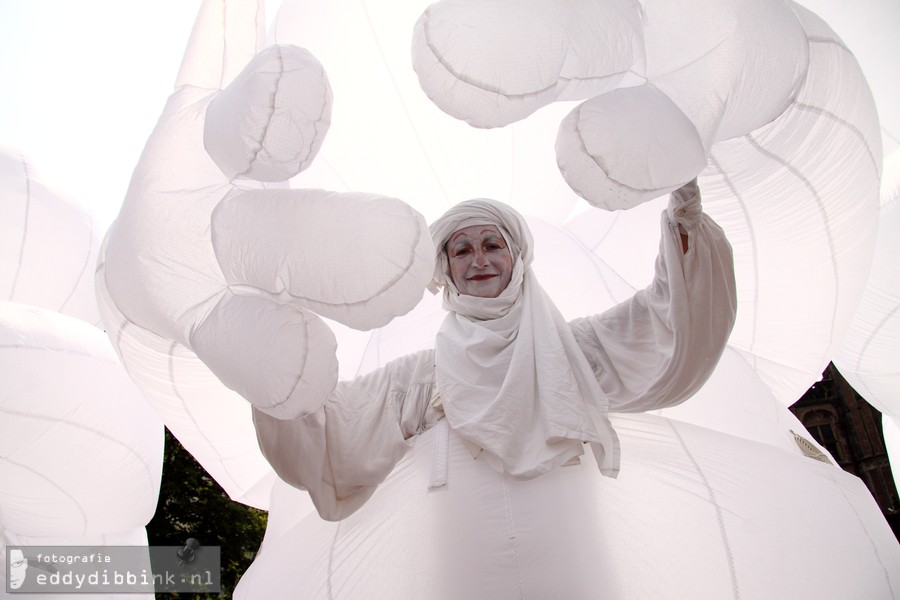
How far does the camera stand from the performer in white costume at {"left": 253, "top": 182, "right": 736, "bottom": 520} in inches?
84.5

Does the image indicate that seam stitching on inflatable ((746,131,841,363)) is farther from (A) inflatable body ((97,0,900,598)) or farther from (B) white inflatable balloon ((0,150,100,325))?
(B) white inflatable balloon ((0,150,100,325))

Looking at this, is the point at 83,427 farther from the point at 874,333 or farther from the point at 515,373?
the point at 874,333

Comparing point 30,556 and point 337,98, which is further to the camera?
point 30,556

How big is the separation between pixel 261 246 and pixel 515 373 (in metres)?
0.83

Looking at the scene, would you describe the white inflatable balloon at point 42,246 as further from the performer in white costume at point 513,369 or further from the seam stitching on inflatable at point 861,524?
the seam stitching on inflatable at point 861,524

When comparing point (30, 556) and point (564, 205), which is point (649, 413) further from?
point (30, 556)

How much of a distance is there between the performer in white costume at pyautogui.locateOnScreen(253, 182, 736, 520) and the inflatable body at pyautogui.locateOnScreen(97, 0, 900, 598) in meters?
0.11

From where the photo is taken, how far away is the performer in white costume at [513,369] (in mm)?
2146

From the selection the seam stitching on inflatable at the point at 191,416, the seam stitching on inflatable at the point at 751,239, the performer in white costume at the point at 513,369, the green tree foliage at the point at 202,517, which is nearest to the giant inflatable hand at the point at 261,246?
the seam stitching on inflatable at the point at 191,416

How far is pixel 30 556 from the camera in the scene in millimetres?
3463

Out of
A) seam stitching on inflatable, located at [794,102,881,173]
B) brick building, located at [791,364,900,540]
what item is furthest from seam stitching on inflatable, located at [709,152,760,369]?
brick building, located at [791,364,900,540]

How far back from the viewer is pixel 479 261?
259 cm

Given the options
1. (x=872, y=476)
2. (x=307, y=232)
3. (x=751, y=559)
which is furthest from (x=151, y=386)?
(x=872, y=476)

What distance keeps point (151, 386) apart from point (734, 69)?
1922mm
